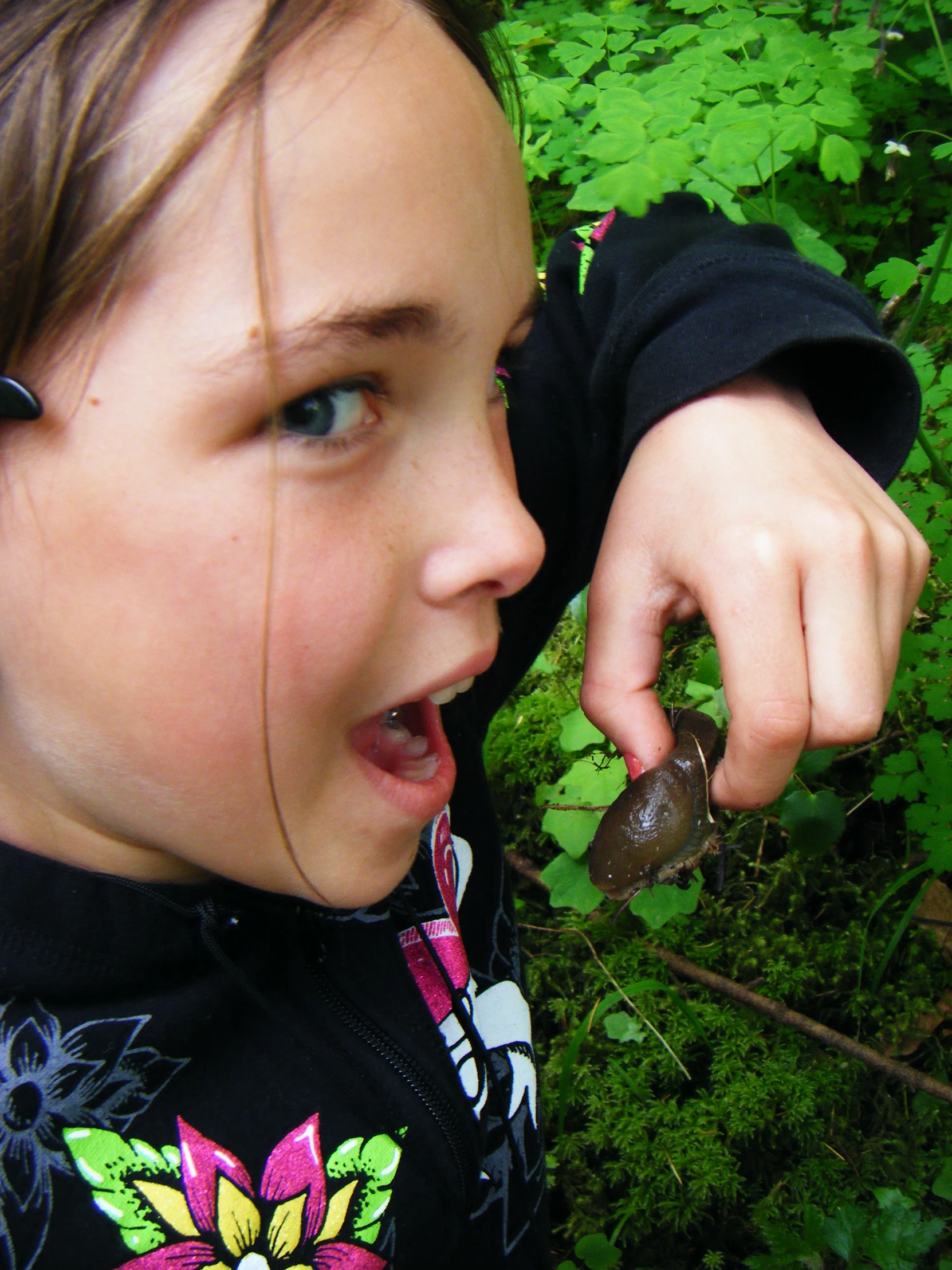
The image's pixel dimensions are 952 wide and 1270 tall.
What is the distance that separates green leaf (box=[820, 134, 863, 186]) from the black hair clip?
4.77 ft

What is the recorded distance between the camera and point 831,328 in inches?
49.8

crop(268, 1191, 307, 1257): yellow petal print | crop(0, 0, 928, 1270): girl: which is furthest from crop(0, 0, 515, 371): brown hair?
crop(268, 1191, 307, 1257): yellow petal print

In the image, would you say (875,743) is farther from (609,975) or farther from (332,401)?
(332,401)

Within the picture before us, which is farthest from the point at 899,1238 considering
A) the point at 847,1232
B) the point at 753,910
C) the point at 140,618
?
the point at 140,618

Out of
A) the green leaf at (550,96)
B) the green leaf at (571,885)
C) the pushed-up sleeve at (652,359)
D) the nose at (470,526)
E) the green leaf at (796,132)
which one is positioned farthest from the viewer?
the green leaf at (571,885)

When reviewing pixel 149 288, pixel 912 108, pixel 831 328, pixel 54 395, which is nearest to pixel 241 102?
pixel 149 288

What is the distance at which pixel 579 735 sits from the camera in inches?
85.2

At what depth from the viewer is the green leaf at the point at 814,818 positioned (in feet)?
6.38

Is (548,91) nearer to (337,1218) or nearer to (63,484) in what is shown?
(63,484)

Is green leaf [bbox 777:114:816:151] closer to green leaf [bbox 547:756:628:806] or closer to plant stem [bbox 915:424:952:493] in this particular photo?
plant stem [bbox 915:424:952:493]

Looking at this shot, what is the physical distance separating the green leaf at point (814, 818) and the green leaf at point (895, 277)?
1.10 metres

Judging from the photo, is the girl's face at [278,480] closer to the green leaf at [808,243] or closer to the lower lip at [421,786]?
the lower lip at [421,786]

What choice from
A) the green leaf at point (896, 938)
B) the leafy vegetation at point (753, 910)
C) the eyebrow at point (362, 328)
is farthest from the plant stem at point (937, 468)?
the eyebrow at point (362, 328)

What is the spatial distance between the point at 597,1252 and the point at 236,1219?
1107mm
